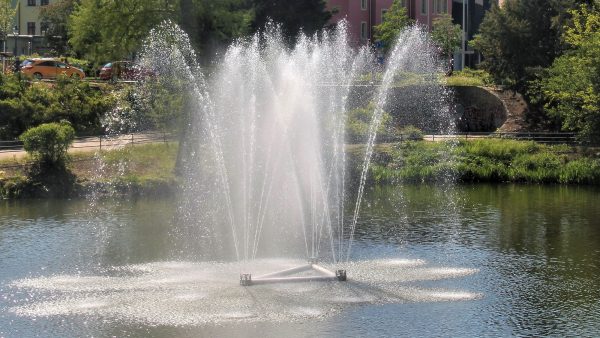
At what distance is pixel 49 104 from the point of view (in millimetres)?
61562

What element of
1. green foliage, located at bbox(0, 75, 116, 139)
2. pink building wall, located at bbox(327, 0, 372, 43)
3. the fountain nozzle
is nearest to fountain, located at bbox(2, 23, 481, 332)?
the fountain nozzle

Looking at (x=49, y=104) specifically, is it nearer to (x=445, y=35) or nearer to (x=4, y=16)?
(x=4, y=16)

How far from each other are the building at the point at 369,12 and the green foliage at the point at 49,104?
33.7 metres

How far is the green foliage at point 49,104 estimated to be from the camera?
59.2m

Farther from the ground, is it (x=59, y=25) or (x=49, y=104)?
(x=59, y=25)

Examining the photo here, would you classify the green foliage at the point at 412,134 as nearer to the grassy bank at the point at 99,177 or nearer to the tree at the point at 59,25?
the grassy bank at the point at 99,177

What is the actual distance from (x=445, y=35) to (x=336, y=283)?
58488mm

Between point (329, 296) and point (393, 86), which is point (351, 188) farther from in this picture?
point (329, 296)

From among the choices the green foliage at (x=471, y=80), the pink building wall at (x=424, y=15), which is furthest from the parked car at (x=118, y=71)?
the pink building wall at (x=424, y=15)

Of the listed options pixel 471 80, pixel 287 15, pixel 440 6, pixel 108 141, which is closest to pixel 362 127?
pixel 471 80

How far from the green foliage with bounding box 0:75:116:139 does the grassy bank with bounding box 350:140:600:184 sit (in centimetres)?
1711

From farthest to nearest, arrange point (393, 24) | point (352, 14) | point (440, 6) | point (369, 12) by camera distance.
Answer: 1. point (440, 6)
2. point (369, 12)
3. point (352, 14)
4. point (393, 24)

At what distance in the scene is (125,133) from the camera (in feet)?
197

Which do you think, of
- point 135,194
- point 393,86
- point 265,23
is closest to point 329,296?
point 135,194
